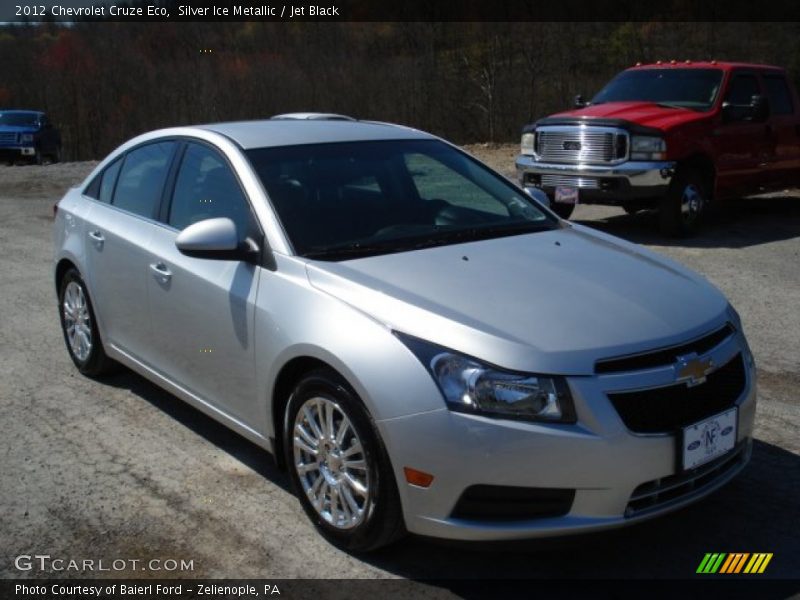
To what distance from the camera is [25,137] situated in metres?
24.6

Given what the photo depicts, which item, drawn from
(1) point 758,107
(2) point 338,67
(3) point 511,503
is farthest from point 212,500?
(2) point 338,67

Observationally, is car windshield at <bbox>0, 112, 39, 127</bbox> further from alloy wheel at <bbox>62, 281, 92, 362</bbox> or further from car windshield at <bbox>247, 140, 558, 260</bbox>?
car windshield at <bbox>247, 140, 558, 260</bbox>

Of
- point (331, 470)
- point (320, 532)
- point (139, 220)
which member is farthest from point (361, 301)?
point (139, 220)

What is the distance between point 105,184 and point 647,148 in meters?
6.36

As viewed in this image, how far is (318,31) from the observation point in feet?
122

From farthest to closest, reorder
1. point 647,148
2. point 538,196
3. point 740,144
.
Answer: point 740,144 < point 647,148 < point 538,196

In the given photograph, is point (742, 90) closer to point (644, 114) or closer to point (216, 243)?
point (644, 114)

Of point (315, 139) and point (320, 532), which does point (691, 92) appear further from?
point (320, 532)

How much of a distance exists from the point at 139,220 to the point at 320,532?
2183 mm

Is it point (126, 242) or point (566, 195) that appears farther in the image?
point (566, 195)

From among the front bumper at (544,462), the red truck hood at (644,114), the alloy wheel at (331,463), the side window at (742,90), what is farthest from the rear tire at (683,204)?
the alloy wheel at (331,463)

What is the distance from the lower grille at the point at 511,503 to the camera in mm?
3217

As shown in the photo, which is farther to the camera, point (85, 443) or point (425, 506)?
point (85, 443)

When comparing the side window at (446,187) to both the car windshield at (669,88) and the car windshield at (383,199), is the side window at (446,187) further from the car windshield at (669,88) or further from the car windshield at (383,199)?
the car windshield at (669,88)
